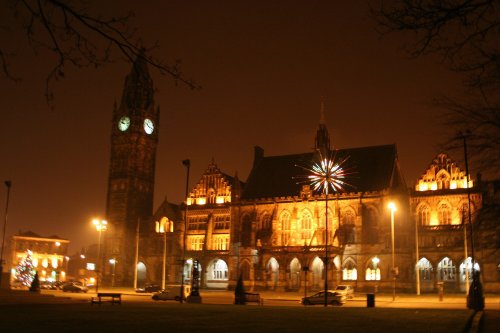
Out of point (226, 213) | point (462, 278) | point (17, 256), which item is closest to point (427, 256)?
point (462, 278)

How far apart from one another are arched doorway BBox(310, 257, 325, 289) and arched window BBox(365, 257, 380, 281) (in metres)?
5.37

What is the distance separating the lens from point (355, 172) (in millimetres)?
75938

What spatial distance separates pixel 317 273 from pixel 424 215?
14518 mm

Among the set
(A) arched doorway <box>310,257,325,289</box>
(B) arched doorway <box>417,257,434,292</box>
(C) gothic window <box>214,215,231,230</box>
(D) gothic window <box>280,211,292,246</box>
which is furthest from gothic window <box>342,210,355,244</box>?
(C) gothic window <box>214,215,231,230</box>

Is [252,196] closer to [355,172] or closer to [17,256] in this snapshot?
[355,172]

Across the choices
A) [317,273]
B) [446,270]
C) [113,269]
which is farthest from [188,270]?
[446,270]

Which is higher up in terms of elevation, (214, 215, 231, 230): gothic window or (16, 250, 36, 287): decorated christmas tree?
(214, 215, 231, 230): gothic window

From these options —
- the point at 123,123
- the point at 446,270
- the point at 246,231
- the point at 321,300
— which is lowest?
the point at 321,300

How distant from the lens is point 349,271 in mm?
68438

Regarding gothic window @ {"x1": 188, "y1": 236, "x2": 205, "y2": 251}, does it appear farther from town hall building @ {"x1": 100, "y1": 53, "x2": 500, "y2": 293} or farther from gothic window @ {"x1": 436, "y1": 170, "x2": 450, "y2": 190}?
gothic window @ {"x1": 436, "y1": 170, "x2": 450, "y2": 190}

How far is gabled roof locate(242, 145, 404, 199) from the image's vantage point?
73.1 metres

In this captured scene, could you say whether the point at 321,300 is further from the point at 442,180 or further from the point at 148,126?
the point at 148,126

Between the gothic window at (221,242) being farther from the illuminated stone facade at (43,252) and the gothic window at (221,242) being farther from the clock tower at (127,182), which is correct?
the illuminated stone facade at (43,252)

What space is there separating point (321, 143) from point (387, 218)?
58.5 ft
